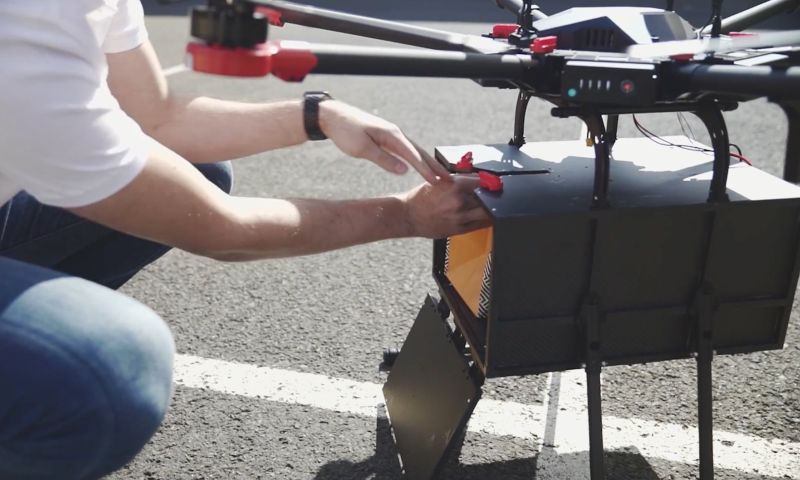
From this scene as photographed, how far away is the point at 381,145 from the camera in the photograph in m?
1.50

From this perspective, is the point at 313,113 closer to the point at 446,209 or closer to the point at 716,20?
the point at 446,209

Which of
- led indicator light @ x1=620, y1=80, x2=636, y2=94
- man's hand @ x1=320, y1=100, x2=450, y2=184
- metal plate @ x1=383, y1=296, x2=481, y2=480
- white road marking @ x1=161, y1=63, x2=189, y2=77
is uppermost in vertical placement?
led indicator light @ x1=620, y1=80, x2=636, y2=94

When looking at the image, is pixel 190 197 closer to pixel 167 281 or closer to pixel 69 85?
pixel 69 85

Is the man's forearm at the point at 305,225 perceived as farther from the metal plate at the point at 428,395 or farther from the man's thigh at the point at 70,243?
the man's thigh at the point at 70,243

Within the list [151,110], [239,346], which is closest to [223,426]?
[239,346]

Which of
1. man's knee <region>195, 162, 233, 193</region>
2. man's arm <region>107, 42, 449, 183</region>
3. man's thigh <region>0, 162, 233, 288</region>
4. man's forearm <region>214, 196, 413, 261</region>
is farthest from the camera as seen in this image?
man's knee <region>195, 162, 233, 193</region>

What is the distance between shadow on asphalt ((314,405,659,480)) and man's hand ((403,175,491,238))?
521 millimetres

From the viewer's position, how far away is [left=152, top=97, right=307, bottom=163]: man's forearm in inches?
69.7

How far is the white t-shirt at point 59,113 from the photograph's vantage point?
1.17 metres

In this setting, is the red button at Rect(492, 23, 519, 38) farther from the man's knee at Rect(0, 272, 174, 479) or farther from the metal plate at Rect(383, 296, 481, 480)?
the man's knee at Rect(0, 272, 174, 479)

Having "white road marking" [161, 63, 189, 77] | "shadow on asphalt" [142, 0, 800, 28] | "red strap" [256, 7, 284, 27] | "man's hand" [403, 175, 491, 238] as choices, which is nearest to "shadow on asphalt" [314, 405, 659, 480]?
"man's hand" [403, 175, 491, 238]

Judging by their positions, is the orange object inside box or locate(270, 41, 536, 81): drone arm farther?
the orange object inside box

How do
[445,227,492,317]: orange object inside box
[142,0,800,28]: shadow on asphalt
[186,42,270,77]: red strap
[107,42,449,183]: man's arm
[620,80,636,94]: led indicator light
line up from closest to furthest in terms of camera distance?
[186,42,270,77]: red strap, [620,80,636,94]: led indicator light, [445,227,492,317]: orange object inside box, [107,42,449,183]: man's arm, [142,0,800,28]: shadow on asphalt

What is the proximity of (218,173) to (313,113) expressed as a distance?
374 mm
